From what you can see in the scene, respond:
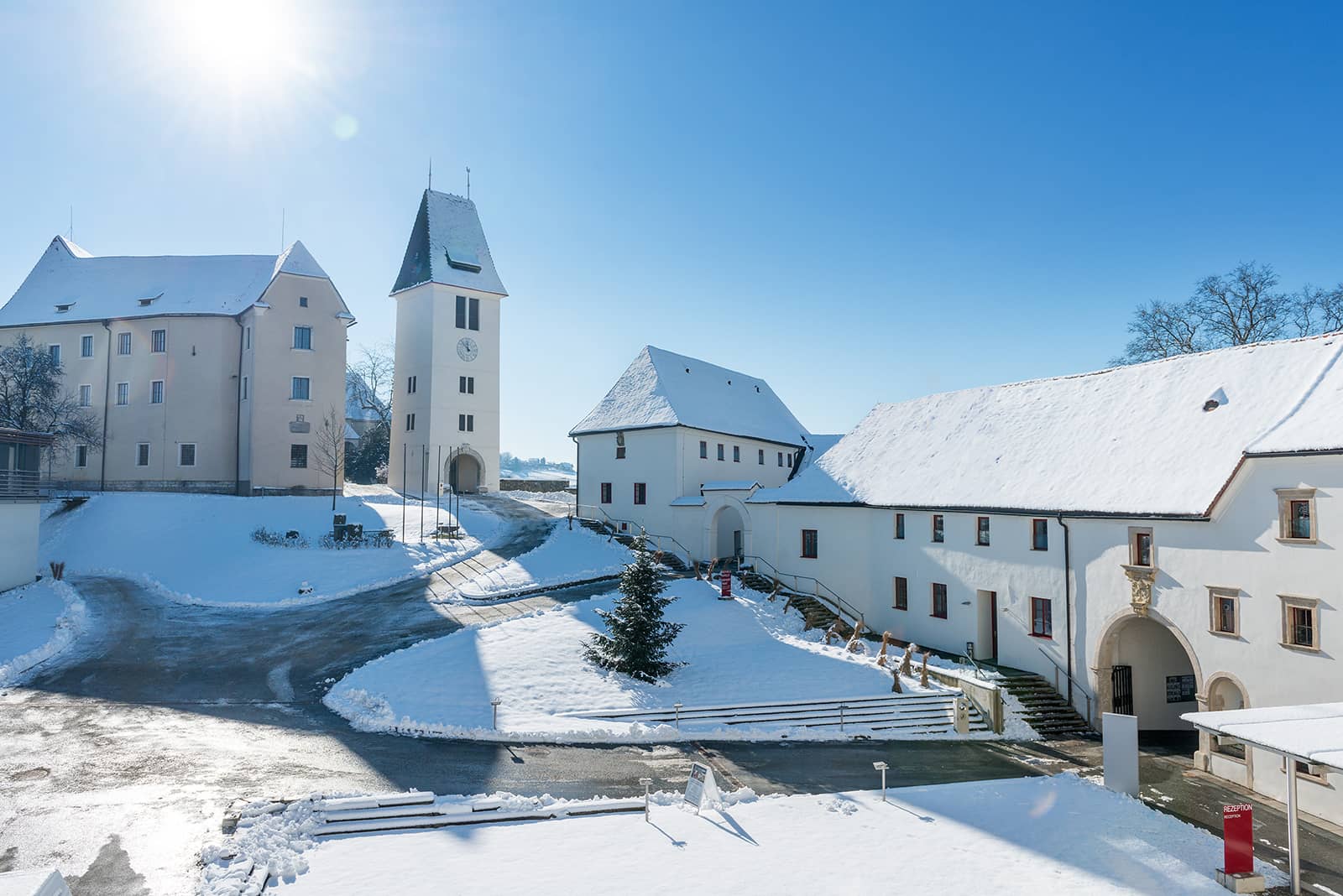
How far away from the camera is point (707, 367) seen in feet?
158

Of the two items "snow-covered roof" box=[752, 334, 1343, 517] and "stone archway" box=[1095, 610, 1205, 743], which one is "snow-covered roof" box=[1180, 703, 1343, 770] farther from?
"stone archway" box=[1095, 610, 1205, 743]

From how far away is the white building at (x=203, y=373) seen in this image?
45.3 meters

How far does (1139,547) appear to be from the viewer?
21812 millimetres

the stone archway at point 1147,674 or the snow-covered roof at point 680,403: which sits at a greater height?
the snow-covered roof at point 680,403

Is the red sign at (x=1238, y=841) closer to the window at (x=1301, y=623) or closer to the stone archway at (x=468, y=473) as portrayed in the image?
the window at (x=1301, y=623)

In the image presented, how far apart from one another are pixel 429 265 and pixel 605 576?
29070 mm

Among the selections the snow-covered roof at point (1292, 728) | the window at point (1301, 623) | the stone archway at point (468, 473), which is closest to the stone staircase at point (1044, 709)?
the window at point (1301, 623)

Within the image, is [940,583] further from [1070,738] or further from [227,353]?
[227,353]

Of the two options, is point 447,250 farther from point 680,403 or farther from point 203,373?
point 680,403

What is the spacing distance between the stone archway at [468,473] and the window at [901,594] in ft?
103

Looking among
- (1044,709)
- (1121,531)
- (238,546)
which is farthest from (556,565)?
(1121,531)

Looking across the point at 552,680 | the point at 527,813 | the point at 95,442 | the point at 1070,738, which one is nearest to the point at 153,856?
the point at 527,813

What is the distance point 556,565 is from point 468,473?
21.9 m

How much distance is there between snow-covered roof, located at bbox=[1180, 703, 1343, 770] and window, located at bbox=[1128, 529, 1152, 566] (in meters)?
7.47
